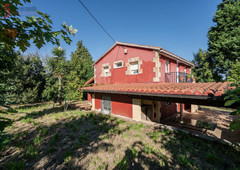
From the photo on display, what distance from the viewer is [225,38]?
52.0 feet

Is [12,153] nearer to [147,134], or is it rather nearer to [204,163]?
[147,134]

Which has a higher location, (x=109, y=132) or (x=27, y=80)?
(x=27, y=80)

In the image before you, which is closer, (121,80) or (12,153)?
(12,153)

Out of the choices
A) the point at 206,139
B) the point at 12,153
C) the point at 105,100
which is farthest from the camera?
the point at 105,100

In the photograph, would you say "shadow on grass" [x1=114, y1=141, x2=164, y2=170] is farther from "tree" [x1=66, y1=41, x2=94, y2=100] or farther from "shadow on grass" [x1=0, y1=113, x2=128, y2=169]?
"tree" [x1=66, y1=41, x2=94, y2=100]

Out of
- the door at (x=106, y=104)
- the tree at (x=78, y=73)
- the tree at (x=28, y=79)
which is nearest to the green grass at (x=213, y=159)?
the door at (x=106, y=104)

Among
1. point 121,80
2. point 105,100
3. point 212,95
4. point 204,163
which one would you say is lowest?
point 204,163

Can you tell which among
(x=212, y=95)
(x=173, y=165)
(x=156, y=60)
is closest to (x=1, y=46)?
(x=173, y=165)

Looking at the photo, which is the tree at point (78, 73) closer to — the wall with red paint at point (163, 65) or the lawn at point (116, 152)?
the lawn at point (116, 152)

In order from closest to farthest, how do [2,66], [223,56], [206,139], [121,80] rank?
[206,139]
[2,66]
[121,80]
[223,56]

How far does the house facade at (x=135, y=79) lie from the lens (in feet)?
24.4

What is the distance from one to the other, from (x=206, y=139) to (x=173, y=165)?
8.60 ft

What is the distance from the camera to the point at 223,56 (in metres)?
15.9

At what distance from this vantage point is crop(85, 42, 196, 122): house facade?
7.43 metres
